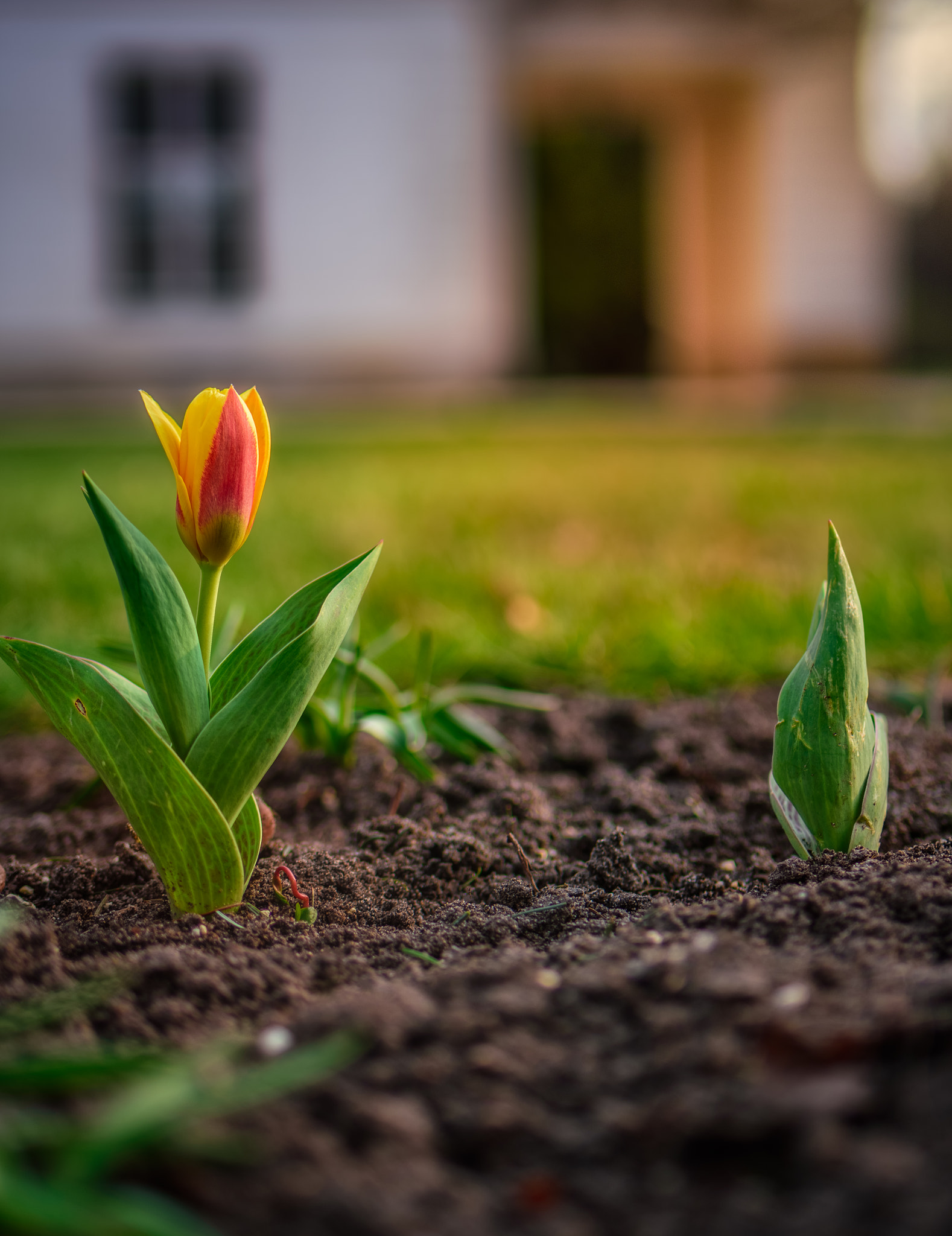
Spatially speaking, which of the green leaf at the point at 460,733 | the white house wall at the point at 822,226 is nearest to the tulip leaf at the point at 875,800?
the green leaf at the point at 460,733

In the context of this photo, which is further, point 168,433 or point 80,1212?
point 168,433

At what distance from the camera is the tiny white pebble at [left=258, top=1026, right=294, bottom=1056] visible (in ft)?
2.59

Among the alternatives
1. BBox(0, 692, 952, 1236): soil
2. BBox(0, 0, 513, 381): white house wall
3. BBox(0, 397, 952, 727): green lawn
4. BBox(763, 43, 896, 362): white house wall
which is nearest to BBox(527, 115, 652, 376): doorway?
BBox(763, 43, 896, 362): white house wall

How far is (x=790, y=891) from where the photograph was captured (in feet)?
3.38

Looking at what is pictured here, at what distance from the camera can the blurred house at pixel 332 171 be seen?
33.1 ft

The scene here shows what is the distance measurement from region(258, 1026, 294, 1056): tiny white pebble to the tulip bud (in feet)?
1.92

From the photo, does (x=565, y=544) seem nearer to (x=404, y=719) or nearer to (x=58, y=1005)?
(x=404, y=719)

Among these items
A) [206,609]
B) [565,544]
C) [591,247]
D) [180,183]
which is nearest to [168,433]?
[206,609]

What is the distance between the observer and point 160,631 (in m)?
1.05

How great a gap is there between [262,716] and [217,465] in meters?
0.23

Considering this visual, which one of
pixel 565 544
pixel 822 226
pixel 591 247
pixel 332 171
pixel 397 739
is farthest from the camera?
pixel 591 247

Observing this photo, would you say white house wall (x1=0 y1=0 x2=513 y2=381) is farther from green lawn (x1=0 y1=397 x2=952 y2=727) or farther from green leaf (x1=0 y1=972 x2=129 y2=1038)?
green leaf (x1=0 y1=972 x2=129 y2=1038)

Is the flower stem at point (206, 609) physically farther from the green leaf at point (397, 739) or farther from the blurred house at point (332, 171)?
the blurred house at point (332, 171)

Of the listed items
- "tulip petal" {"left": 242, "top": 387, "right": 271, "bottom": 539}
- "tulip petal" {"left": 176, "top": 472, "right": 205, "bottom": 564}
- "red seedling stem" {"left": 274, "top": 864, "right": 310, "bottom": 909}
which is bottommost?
"red seedling stem" {"left": 274, "top": 864, "right": 310, "bottom": 909}
